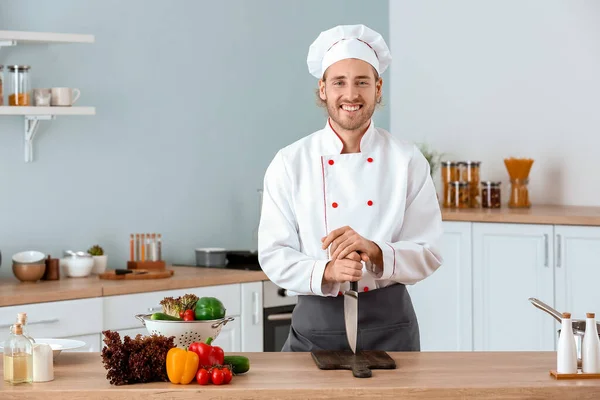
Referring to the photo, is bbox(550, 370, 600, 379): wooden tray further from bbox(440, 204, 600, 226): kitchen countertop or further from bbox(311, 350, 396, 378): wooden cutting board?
bbox(440, 204, 600, 226): kitchen countertop

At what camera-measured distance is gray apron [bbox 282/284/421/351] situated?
277 cm

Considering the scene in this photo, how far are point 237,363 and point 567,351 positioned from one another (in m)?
0.78

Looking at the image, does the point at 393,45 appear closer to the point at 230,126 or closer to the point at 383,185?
the point at 230,126

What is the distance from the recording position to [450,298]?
4711 mm

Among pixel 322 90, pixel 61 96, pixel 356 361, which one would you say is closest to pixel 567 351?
pixel 356 361

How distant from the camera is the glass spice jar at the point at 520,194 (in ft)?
16.1

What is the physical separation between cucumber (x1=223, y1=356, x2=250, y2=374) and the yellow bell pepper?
109mm

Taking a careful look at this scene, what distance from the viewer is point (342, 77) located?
109 inches

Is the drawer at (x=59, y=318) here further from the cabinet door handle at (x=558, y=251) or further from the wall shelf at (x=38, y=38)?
the cabinet door handle at (x=558, y=251)

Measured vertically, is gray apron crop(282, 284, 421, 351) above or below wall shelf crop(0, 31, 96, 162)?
below

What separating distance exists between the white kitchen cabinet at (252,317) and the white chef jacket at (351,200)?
1505 millimetres

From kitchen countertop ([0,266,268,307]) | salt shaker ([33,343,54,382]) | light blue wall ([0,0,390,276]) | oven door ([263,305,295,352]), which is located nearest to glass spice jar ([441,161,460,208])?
light blue wall ([0,0,390,276])

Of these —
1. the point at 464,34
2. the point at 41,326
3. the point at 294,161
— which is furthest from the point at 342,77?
the point at 464,34

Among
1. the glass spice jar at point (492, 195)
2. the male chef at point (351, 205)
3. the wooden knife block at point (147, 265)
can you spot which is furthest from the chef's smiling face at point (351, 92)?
the glass spice jar at point (492, 195)
